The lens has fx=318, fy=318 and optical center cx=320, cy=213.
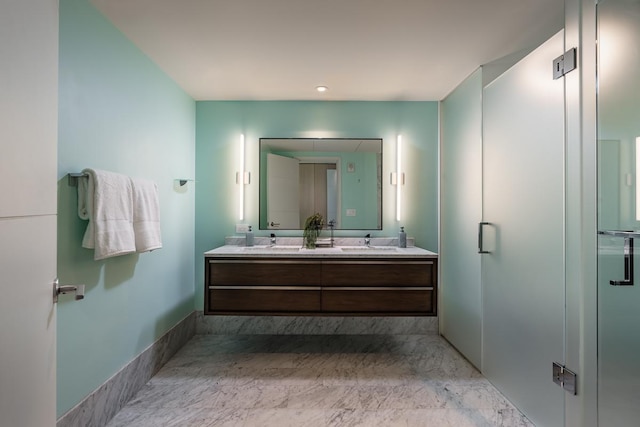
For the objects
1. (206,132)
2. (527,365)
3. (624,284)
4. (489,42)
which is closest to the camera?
(624,284)

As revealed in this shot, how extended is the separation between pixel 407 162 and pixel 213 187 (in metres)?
1.95

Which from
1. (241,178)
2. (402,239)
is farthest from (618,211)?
(241,178)

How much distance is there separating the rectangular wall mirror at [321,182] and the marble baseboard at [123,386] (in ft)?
4.25

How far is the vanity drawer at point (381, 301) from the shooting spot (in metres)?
2.49

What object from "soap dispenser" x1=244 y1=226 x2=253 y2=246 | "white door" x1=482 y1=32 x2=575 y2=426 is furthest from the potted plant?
"white door" x1=482 y1=32 x2=575 y2=426

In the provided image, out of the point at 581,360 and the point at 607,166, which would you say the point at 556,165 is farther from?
the point at 581,360

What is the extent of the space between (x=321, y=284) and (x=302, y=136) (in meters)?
1.49

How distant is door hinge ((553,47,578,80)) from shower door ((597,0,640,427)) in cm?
11

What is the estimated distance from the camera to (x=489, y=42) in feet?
6.82

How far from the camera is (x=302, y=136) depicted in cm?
317

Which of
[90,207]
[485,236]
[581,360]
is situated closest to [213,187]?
[90,207]

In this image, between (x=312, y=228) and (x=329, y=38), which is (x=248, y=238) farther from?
(x=329, y=38)

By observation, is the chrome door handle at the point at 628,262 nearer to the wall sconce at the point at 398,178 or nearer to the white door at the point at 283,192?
the wall sconce at the point at 398,178

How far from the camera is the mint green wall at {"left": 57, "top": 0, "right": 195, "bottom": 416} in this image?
61.2 inches
